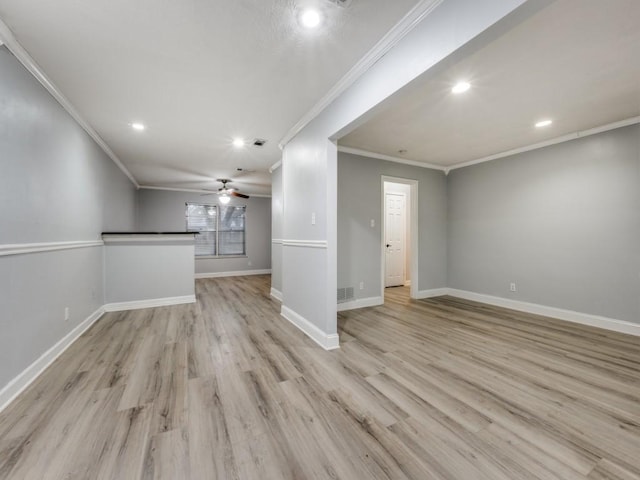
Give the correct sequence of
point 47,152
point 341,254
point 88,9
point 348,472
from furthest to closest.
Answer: point 341,254 → point 47,152 → point 88,9 → point 348,472

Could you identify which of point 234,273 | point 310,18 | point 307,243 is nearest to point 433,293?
point 307,243

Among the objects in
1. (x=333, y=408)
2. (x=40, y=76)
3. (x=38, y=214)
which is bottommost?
(x=333, y=408)

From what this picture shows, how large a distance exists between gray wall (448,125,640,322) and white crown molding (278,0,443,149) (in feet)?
10.7

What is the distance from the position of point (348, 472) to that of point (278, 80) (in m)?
2.76

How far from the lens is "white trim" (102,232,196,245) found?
3883mm

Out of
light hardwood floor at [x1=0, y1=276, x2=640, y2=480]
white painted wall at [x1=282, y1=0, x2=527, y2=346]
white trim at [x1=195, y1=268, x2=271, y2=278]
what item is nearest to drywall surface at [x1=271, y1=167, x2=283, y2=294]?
white painted wall at [x1=282, y1=0, x2=527, y2=346]

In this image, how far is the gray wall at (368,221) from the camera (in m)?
4.06

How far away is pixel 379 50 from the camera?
6.15 ft

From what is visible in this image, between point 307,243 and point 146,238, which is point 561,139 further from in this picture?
point 146,238

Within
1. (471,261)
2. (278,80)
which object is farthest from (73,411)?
(471,261)

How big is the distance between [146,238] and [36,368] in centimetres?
236

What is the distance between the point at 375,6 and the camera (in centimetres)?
156

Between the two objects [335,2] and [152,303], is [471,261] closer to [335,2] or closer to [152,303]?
[335,2]

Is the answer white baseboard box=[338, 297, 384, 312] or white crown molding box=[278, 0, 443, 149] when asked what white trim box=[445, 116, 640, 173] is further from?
white crown molding box=[278, 0, 443, 149]
